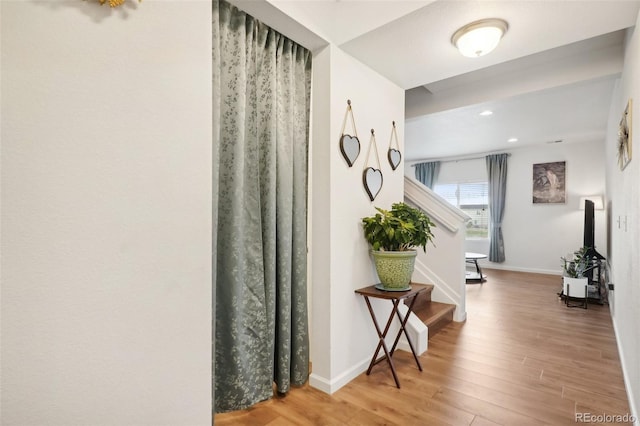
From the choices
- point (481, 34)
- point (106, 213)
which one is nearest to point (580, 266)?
point (481, 34)

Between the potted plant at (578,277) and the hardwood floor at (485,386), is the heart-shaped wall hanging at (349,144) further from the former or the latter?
the potted plant at (578,277)

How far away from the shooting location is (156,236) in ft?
4.11

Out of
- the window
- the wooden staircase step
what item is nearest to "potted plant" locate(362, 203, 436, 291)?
the wooden staircase step

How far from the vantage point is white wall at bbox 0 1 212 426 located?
0.98 metres

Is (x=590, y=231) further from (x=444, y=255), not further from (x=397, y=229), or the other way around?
(x=397, y=229)

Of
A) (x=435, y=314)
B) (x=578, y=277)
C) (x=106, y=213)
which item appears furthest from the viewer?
(x=578, y=277)

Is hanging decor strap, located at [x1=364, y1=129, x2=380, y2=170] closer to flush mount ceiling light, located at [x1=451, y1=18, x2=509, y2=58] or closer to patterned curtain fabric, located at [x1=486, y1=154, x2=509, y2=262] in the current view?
flush mount ceiling light, located at [x1=451, y1=18, x2=509, y2=58]

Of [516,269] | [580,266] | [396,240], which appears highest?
[396,240]

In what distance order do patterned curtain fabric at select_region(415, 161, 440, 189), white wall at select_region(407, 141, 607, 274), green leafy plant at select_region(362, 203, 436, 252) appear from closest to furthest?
green leafy plant at select_region(362, 203, 436, 252) → white wall at select_region(407, 141, 607, 274) → patterned curtain fabric at select_region(415, 161, 440, 189)

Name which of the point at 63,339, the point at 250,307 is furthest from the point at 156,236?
the point at 250,307

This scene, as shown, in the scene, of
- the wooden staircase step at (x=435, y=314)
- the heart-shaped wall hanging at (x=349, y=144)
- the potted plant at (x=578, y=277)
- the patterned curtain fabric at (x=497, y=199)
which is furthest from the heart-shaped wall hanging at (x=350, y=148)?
the patterned curtain fabric at (x=497, y=199)

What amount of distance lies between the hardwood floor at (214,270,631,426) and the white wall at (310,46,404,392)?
216 mm

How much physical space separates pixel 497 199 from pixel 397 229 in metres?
5.85

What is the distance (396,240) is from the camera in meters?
2.20
